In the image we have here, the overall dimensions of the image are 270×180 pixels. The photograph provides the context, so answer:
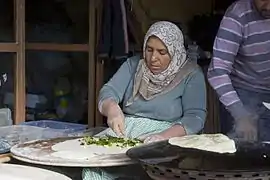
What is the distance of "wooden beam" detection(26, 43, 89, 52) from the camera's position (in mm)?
3557

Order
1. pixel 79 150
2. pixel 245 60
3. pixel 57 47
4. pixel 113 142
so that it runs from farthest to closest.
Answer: pixel 57 47 < pixel 245 60 < pixel 113 142 < pixel 79 150

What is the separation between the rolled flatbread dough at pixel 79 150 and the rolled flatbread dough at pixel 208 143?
246 mm

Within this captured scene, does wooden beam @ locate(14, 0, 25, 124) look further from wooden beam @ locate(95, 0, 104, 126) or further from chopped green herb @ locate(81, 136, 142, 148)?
chopped green herb @ locate(81, 136, 142, 148)

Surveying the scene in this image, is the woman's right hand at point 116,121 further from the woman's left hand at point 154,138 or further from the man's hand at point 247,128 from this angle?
the man's hand at point 247,128

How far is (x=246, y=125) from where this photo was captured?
7.13ft

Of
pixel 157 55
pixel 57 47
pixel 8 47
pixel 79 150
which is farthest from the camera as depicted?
pixel 57 47

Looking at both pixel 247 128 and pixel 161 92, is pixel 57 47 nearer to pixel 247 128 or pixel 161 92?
pixel 161 92

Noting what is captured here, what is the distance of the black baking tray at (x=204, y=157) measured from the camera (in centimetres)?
169

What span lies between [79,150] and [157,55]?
0.62 metres

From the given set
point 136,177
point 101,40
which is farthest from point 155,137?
point 101,40

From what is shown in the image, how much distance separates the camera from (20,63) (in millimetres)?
3525

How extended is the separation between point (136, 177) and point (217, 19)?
2230 mm

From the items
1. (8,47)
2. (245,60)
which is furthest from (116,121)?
(8,47)

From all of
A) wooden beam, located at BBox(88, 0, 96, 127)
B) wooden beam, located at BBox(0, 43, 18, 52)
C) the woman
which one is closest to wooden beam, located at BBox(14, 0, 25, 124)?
wooden beam, located at BBox(0, 43, 18, 52)
